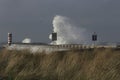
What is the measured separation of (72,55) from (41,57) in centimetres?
264

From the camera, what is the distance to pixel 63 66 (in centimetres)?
1488

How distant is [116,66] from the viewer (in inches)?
482

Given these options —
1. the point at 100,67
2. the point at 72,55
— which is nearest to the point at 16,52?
the point at 72,55

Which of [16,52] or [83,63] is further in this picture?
[16,52]

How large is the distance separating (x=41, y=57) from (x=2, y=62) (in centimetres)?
215

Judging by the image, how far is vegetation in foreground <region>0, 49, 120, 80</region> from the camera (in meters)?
12.5

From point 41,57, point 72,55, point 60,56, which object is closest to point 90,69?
point 72,55

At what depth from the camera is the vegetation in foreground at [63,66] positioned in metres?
12.5

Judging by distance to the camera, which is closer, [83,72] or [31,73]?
[83,72]

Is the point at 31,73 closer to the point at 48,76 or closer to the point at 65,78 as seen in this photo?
the point at 48,76

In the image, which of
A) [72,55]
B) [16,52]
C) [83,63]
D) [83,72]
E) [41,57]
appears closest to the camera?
[83,72]

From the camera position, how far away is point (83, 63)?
47.3ft

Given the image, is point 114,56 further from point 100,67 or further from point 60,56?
point 60,56

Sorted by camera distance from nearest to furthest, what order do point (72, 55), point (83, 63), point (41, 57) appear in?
1. point (83, 63)
2. point (72, 55)
3. point (41, 57)
